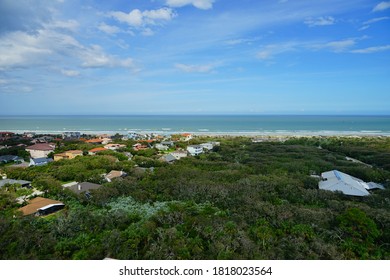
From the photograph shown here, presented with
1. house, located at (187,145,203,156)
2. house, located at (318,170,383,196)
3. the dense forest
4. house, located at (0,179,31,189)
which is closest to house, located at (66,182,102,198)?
the dense forest

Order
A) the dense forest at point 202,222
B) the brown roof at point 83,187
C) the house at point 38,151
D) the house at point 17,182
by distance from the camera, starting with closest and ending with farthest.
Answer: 1. the dense forest at point 202,222
2. the brown roof at point 83,187
3. the house at point 17,182
4. the house at point 38,151

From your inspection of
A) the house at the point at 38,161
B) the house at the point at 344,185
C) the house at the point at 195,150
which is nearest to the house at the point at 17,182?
the house at the point at 38,161

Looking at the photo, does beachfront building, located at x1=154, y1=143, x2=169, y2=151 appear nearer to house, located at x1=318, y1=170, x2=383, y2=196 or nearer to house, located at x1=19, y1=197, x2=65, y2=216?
house, located at x1=19, y1=197, x2=65, y2=216

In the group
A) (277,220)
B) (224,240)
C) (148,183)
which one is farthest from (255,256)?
(148,183)

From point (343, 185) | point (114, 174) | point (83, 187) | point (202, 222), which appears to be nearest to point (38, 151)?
point (114, 174)

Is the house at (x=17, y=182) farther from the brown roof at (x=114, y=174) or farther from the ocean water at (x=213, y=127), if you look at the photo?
the ocean water at (x=213, y=127)

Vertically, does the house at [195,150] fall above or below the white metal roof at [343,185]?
below

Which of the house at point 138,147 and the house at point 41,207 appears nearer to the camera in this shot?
the house at point 41,207

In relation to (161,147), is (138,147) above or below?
above

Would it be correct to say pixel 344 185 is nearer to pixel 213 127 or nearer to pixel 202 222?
pixel 202 222
